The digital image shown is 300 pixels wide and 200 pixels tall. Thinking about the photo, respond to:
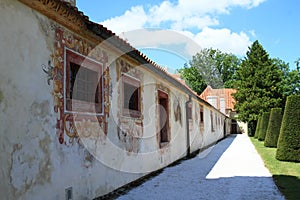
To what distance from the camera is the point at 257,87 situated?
126ft

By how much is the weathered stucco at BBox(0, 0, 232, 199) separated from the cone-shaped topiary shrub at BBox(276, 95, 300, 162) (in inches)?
272

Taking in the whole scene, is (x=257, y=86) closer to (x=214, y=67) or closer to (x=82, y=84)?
(x=214, y=67)

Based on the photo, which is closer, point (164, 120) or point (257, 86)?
point (164, 120)

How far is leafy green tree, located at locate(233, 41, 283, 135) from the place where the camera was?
37344 millimetres

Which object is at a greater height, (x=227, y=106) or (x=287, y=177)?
(x=227, y=106)

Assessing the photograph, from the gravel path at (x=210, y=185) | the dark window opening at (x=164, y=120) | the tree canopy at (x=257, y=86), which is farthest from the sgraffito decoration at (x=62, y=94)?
the tree canopy at (x=257, y=86)

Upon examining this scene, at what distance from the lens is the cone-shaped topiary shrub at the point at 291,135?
37.4 feet

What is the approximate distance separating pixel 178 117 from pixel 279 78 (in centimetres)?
2950

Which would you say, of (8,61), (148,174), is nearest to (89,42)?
(8,61)

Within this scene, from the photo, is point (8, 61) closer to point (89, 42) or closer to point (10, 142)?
point (10, 142)

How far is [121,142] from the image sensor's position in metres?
6.98

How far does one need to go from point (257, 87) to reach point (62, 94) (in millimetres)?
36601

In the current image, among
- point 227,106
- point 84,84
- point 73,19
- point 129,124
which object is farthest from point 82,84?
point 227,106

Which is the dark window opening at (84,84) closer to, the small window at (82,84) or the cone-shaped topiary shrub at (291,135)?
the small window at (82,84)
